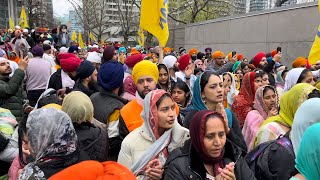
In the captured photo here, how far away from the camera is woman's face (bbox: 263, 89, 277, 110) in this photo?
4.63m

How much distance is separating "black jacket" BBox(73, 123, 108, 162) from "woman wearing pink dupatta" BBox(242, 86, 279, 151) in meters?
1.97

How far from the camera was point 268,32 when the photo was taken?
14086 millimetres

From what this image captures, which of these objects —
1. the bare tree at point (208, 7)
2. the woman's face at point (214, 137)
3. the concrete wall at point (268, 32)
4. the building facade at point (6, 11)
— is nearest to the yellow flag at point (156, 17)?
the woman's face at point (214, 137)

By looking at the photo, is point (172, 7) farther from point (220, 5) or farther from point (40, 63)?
point (40, 63)

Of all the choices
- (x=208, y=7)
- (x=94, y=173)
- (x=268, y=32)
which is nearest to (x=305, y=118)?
(x=94, y=173)

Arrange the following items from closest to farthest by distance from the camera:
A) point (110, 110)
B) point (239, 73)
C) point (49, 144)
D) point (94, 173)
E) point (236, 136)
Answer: point (94, 173)
point (49, 144)
point (236, 136)
point (110, 110)
point (239, 73)

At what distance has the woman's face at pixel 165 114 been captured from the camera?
10.5 ft

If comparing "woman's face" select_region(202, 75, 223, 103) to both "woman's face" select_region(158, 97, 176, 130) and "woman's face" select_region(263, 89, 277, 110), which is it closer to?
"woman's face" select_region(158, 97, 176, 130)

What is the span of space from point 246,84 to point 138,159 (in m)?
3.18

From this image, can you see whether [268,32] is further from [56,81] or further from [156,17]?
[56,81]

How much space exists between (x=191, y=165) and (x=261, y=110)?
224cm

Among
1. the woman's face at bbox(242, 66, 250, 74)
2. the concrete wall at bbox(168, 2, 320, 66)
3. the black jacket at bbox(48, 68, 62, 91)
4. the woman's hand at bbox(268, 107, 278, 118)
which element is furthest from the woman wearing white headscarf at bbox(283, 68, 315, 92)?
the concrete wall at bbox(168, 2, 320, 66)

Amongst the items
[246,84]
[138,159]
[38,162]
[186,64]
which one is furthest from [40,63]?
[38,162]

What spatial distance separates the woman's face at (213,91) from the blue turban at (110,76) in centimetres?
106
